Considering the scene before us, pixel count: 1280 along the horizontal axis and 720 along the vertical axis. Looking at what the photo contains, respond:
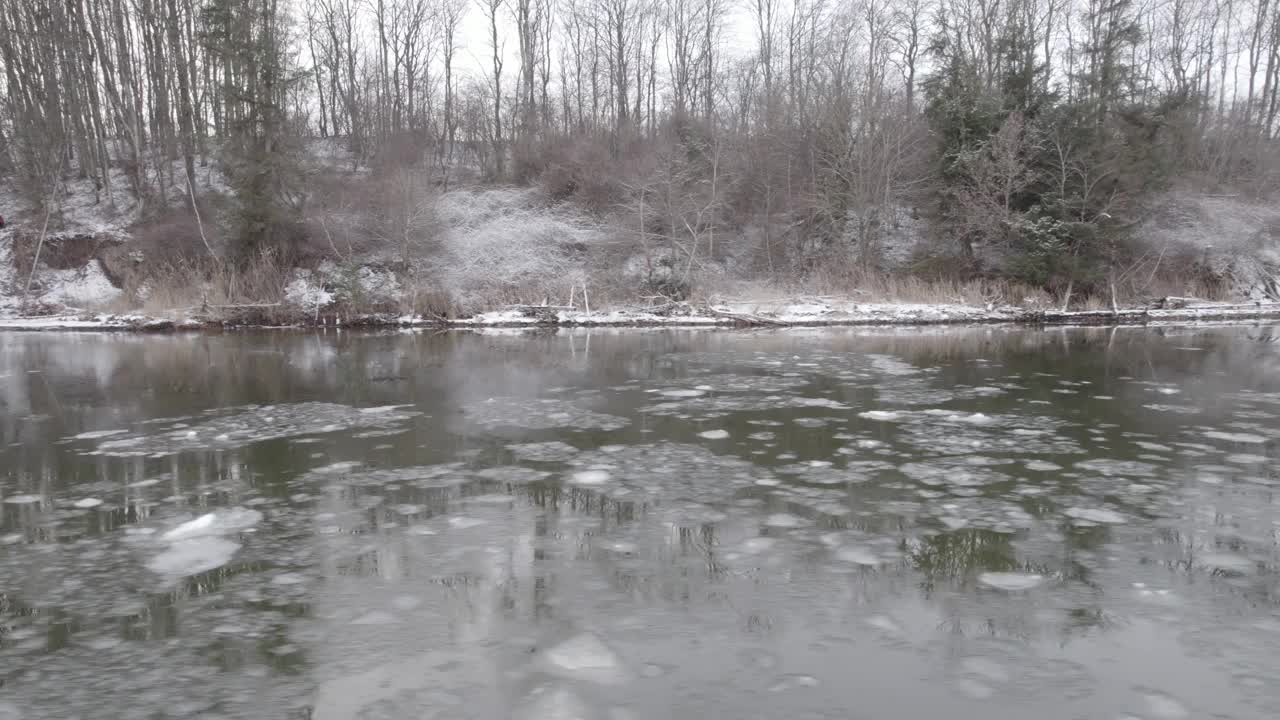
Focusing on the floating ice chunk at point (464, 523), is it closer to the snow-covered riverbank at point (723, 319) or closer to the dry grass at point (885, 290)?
the snow-covered riverbank at point (723, 319)

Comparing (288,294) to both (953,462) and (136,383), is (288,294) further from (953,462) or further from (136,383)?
(953,462)

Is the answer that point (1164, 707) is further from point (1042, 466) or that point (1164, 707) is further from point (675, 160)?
point (675, 160)

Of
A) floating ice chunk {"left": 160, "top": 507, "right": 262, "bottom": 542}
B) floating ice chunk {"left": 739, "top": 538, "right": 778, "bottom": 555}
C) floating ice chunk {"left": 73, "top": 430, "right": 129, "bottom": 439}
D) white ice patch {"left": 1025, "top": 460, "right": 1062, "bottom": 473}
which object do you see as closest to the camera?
floating ice chunk {"left": 739, "top": 538, "right": 778, "bottom": 555}

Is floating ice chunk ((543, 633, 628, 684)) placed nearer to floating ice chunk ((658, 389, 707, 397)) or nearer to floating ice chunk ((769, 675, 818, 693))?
floating ice chunk ((769, 675, 818, 693))

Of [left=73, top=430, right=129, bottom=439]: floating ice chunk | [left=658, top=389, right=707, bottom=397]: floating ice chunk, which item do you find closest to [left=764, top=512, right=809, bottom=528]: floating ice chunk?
[left=658, top=389, right=707, bottom=397]: floating ice chunk

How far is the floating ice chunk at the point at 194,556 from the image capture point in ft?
13.9

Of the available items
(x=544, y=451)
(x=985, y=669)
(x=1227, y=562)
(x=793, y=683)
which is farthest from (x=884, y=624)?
(x=544, y=451)

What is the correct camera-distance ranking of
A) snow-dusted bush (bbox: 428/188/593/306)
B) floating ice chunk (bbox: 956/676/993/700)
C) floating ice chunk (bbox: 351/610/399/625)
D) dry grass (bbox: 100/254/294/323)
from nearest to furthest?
floating ice chunk (bbox: 956/676/993/700), floating ice chunk (bbox: 351/610/399/625), dry grass (bbox: 100/254/294/323), snow-dusted bush (bbox: 428/188/593/306)

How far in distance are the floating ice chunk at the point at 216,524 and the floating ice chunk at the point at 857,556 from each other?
3.63 metres

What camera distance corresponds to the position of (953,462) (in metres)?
6.34

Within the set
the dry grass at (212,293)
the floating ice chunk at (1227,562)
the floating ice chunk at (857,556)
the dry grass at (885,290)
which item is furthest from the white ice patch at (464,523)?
the dry grass at (212,293)

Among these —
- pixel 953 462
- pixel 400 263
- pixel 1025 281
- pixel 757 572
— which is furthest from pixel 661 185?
pixel 757 572

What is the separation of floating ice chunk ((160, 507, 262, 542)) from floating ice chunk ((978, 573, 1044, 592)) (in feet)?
14.2

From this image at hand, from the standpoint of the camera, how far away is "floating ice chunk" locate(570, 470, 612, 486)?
588 centimetres
